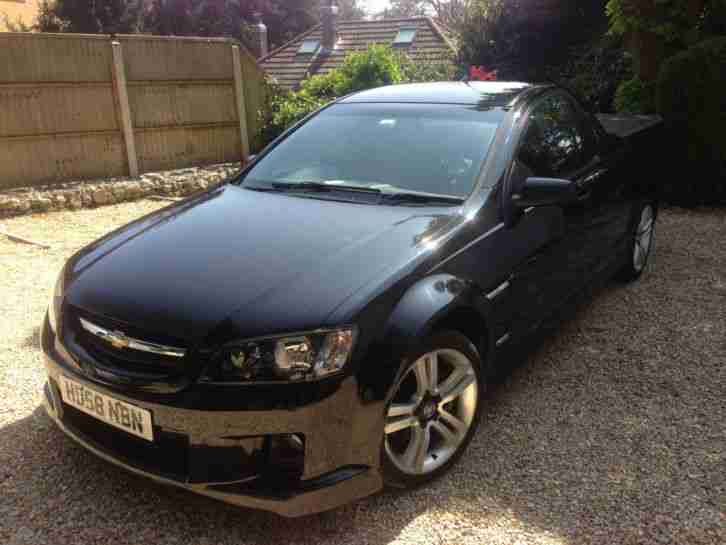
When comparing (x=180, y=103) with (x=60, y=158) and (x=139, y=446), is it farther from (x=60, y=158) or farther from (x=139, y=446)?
(x=139, y=446)

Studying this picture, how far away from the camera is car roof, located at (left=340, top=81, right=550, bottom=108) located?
3.67 metres

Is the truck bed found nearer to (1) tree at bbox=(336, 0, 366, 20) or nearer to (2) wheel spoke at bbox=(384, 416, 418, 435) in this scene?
(2) wheel spoke at bbox=(384, 416, 418, 435)

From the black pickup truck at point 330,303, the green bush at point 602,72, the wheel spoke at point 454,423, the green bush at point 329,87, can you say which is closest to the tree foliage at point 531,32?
the green bush at point 602,72

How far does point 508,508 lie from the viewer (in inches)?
102

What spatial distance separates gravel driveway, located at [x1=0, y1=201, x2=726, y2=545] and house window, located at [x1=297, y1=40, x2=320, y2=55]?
730 inches

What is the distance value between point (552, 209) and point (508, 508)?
1.60 m

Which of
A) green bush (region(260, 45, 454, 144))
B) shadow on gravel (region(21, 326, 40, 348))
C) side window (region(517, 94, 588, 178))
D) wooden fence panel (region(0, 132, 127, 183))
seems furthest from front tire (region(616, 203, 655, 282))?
wooden fence panel (region(0, 132, 127, 183))

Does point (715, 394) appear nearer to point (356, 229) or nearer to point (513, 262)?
point (513, 262)

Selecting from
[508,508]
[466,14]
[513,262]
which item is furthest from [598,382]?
[466,14]

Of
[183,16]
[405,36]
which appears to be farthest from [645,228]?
[183,16]

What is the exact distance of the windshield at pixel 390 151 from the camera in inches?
127

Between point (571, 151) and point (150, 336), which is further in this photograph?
point (571, 151)

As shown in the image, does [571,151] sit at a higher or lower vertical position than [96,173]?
higher

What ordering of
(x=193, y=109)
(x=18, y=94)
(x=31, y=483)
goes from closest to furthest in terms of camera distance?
(x=31, y=483) < (x=18, y=94) < (x=193, y=109)
